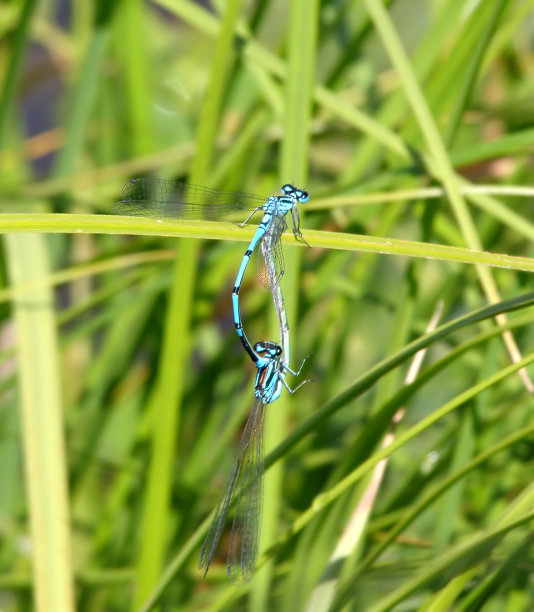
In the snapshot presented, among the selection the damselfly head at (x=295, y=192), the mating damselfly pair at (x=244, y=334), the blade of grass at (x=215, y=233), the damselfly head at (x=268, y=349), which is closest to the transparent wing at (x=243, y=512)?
the mating damselfly pair at (x=244, y=334)

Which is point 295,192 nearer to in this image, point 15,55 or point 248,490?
point 248,490

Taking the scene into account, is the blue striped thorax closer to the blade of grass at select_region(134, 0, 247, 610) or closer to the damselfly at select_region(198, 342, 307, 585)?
the damselfly at select_region(198, 342, 307, 585)

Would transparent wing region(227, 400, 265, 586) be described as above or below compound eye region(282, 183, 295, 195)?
below

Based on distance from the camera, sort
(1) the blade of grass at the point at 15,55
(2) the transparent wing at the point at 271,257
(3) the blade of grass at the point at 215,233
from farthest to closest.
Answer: (1) the blade of grass at the point at 15,55 → (2) the transparent wing at the point at 271,257 → (3) the blade of grass at the point at 215,233

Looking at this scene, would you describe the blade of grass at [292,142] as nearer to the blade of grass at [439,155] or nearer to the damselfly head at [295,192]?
the damselfly head at [295,192]

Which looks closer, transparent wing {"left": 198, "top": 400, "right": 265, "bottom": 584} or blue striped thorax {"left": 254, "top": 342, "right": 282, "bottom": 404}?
transparent wing {"left": 198, "top": 400, "right": 265, "bottom": 584}

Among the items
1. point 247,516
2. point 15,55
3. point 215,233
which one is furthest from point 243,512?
point 15,55

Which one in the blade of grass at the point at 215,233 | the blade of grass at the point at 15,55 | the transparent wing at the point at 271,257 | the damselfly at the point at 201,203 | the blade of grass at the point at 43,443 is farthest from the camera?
the blade of grass at the point at 15,55

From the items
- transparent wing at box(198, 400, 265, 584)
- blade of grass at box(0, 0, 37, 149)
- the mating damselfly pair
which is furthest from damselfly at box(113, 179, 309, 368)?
blade of grass at box(0, 0, 37, 149)
